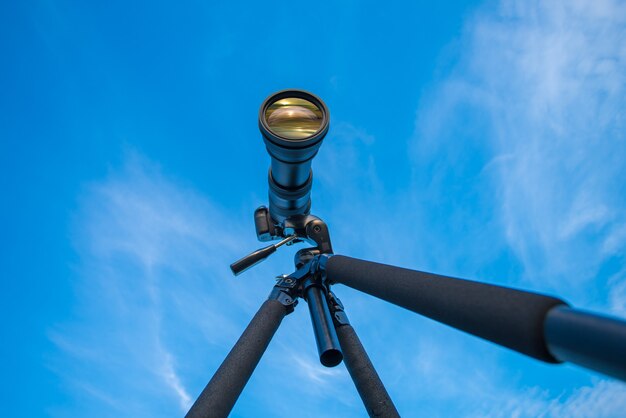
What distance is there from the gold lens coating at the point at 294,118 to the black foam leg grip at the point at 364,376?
129 cm

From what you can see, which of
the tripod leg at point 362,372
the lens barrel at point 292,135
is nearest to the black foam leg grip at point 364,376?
the tripod leg at point 362,372

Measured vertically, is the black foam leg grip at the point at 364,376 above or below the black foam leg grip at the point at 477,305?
above

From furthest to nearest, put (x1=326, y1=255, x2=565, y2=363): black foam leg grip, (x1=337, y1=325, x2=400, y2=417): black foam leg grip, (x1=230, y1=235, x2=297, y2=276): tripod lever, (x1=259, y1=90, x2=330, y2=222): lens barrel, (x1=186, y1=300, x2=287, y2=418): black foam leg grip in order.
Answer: (x1=230, y1=235, x2=297, y2=276): tripod lever → (x1=259, y1=90, x2=330, y2=222): lens barrel → (x1=337, y1=325, x2=400, y2=417): black foam leg grip → (x1=186, y1=300, x2=287, y2=418): black foam leg grip → (x1=326, y1=255, x2=565, y2=363): black foam leg grip

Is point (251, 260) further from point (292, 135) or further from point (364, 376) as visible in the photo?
point (364, 376)

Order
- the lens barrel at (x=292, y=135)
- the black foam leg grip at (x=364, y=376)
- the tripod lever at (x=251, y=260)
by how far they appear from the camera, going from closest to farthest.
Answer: the black foam leg grip at (x=364, y=376)
the lens barrel at (x=292, y=135)
the tripod lever at (x=251, y=260)

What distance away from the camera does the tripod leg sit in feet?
6.61

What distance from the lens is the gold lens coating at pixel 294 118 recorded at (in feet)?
9.44

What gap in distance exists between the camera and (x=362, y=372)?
222 centimetres

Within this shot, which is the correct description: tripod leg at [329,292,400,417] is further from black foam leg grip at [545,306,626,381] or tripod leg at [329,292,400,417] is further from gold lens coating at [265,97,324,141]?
black foam leg grip at [545,306,626,381]

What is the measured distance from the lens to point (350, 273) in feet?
6.18

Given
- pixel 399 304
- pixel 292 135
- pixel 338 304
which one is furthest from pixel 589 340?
pixel 292 135

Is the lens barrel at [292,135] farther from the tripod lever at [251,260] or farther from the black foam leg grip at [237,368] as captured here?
the black foam leg grip at [237,368]

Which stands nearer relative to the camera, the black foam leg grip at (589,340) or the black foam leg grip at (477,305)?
the black foam leg grip at (589,340)

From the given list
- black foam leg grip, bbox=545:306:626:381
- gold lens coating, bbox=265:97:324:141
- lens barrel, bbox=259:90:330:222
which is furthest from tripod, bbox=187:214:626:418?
gold lens coating, bbox=265:97:324:141
